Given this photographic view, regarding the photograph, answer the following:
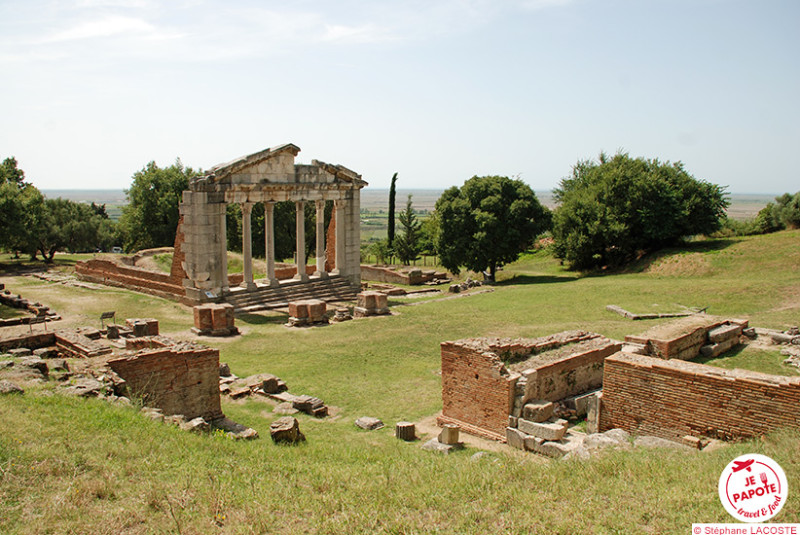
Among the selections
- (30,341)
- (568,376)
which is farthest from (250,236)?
(568,376)

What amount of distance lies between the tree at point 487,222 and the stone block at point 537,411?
26544mm

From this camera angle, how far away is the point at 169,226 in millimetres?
56656

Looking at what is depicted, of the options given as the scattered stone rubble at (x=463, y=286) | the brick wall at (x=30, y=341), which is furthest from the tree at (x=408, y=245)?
the brick wall at (x=30, y=341)

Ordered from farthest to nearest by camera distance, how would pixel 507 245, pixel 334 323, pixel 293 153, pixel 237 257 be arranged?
pixel 237 257 → pixel 507 245 → pixel 293 153 → pixel 334 323

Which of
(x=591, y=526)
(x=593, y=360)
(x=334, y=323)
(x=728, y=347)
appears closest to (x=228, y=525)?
(x=591, y=526)

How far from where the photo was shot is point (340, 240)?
35.4 meters

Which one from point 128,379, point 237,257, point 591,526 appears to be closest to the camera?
point 591,526

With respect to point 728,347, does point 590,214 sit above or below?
above

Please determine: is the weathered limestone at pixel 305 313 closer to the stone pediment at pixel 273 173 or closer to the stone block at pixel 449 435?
the stone pediment at pixel 273 173

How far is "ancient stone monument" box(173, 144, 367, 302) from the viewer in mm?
29906

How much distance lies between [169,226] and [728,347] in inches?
1944

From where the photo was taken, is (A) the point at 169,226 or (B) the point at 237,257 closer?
(B) the point at 237,257

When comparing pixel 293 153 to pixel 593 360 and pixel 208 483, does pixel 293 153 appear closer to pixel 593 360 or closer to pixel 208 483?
pixel 593 360

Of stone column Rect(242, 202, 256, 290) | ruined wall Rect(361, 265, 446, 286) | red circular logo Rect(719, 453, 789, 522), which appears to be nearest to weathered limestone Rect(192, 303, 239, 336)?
stone column Rect(242, 202, 256, 290)
